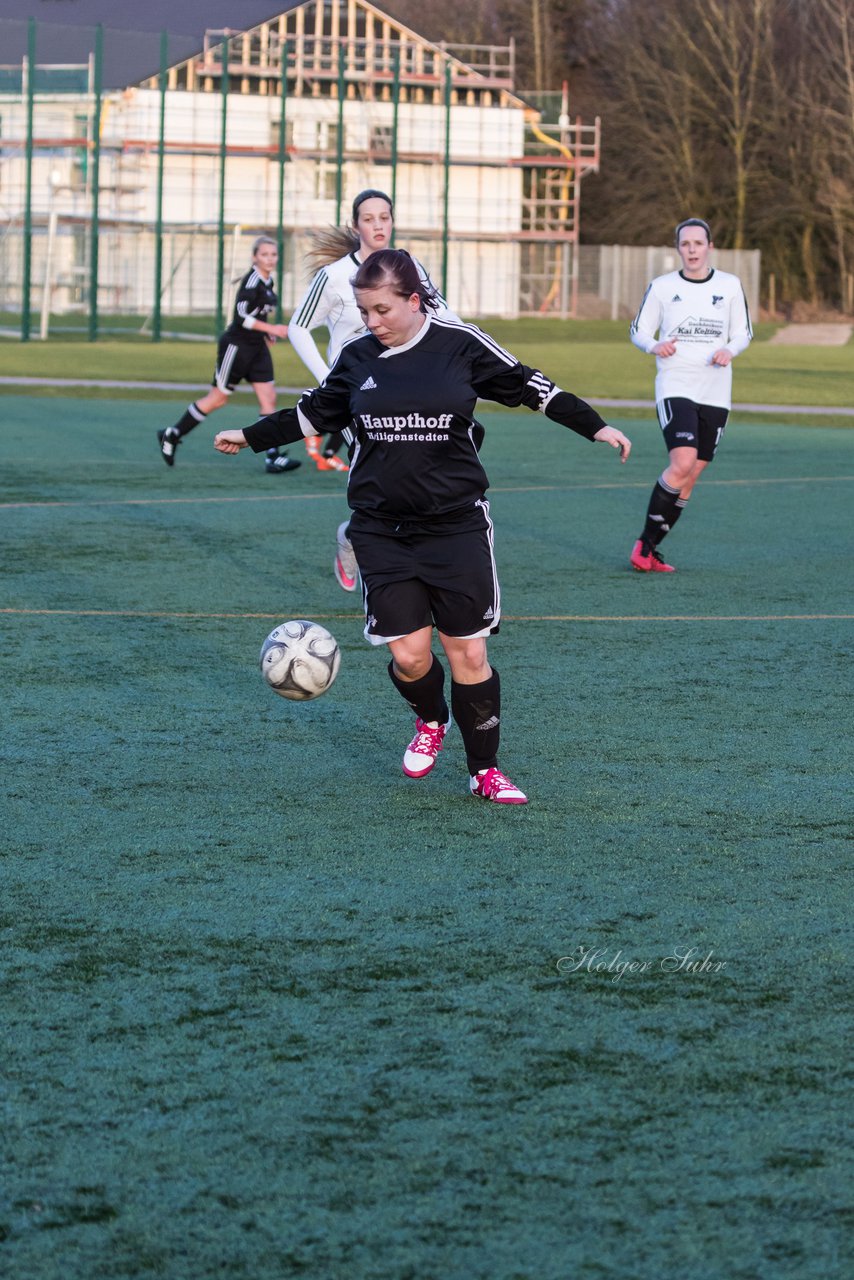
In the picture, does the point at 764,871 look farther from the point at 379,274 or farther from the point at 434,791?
the point at 379,274

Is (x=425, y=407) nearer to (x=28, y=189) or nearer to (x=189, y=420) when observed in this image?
(x=189, y=420)

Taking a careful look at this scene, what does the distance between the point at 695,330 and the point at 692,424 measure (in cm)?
56

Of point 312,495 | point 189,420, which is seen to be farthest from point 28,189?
point 312,495

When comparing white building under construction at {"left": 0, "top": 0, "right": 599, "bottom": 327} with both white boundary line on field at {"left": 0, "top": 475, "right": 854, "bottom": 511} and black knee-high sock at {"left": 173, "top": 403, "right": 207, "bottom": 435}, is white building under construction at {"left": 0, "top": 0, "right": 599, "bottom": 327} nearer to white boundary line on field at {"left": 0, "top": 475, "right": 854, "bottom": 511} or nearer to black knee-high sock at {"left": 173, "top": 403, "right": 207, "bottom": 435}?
black knee-high sock at {"left": 173, "top": 403, "right": 207, "bottom": 435}

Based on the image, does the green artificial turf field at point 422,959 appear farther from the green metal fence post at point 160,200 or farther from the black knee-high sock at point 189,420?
the green metal fence post at point 160,200

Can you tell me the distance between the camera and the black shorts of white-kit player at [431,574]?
564 cm

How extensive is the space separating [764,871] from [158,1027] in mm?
1921

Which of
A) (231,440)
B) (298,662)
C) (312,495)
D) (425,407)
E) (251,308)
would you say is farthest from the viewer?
(251,308)

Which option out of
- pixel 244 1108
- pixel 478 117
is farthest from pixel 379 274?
pixel 478 117

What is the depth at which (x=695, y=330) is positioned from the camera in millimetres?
10742

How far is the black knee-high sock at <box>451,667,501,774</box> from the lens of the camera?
576 cm

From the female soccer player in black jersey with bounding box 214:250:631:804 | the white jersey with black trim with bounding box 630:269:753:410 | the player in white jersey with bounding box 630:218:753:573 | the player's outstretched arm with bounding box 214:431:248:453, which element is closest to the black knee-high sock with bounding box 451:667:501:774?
the female soccer player in black jersey with bounding box 214:250:631:804

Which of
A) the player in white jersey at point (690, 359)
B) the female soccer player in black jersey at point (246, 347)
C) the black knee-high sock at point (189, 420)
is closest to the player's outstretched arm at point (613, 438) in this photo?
the player in white jersey at point (690, 359)

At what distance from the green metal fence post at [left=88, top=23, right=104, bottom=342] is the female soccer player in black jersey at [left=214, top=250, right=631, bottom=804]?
34.2 meters
